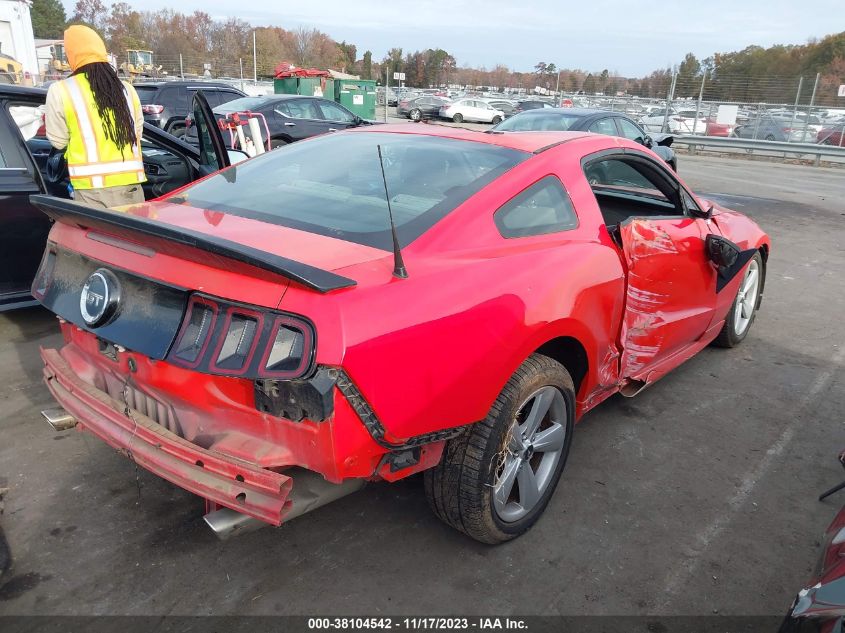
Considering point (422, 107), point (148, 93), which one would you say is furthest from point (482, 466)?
point (422, 107)

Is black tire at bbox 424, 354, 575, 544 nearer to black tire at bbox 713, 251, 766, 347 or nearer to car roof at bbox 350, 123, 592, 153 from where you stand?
car roof at bbox 350, 123, 592, 153

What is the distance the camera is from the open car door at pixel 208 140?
184 inches

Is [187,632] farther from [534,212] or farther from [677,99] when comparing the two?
[677,99]

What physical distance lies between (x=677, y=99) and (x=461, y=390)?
27.0 m

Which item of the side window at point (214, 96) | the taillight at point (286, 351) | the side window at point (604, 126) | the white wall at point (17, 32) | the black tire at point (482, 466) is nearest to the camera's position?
the taillight at point (286, 351)

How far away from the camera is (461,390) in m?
2.09

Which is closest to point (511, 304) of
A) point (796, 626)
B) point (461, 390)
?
point (461, 390)

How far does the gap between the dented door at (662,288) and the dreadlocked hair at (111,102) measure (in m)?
3.13

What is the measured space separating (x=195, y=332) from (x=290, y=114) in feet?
37.7

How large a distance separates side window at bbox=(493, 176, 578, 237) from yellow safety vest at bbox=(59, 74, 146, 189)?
2.84 m

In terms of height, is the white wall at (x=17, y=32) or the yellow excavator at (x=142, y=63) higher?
the white wall at (x=17, y=32)

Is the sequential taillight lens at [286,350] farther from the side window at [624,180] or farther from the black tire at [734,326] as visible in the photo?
the black tire at [734,326]

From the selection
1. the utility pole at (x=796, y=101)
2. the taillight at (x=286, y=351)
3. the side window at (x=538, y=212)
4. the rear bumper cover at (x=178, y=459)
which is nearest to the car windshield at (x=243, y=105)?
the side window at (x=538, y=212)

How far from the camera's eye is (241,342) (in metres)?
1.89
